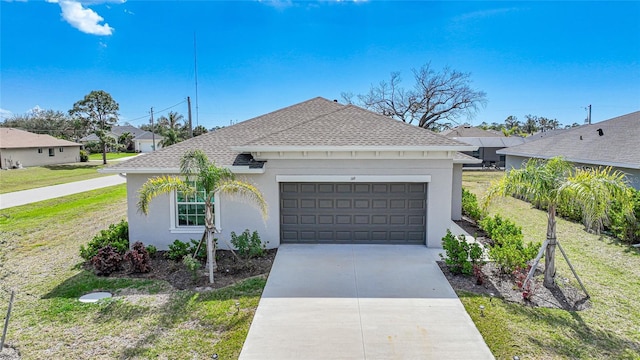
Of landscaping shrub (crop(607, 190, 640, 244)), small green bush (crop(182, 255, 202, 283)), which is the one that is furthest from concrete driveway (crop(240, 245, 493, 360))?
landscaping shrub (crop(607, 190, 640, 244))

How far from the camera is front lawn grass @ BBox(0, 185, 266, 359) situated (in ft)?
18.3

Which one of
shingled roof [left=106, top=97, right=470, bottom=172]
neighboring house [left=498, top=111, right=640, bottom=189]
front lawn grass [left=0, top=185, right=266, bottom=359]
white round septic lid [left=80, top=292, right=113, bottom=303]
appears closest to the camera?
front lawn grass [left=0, top=185, right=266, bottom=359]

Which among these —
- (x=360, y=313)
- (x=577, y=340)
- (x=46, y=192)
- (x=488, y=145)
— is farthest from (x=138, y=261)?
(x=488, y=145)

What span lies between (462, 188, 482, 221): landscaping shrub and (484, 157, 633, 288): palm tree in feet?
19.3

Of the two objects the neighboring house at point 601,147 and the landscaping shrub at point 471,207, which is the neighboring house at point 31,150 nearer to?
the landscaping shrub at point 471,207

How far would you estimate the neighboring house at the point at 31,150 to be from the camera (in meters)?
34.0

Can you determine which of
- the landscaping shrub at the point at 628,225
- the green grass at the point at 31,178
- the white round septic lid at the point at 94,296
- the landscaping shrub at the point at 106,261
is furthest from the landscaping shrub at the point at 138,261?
the green grass at the point at 31,178

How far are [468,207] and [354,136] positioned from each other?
23.9 feet

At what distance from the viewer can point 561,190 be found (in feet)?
22.7

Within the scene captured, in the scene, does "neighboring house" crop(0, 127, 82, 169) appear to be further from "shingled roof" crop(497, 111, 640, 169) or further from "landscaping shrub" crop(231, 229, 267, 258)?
"shingled roof" crop(497, 111, 640, 169)

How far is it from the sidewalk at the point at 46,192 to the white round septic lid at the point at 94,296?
45.5 feet

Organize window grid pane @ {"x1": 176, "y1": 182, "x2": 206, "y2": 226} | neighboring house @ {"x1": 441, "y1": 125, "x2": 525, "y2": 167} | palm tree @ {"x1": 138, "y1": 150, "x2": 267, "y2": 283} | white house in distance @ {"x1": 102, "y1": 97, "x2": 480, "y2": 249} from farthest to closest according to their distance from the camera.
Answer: neighboring house @ {"x1": 441, "y1": 125, "x2": 525, "y2": 167} < window grid pane @ {"x1": 176, "y1": 182, "x2": 206, "y2": 226} < white house in distance @ {"x1": 102, "y1": 97, "x2": 480, "y2": 249} < palm tree @ {"x1": 138, "y1": 150, "x2": 267, "y2": 283}

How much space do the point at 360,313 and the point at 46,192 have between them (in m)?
22.7

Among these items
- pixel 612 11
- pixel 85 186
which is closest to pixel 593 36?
pixel 612 11
